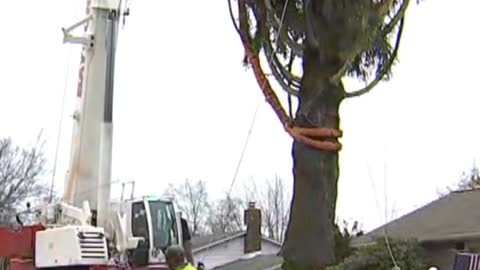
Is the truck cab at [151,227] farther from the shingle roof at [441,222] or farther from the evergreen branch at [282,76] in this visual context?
the shingle roof at [441,222]

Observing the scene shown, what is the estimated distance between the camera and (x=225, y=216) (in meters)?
58.7

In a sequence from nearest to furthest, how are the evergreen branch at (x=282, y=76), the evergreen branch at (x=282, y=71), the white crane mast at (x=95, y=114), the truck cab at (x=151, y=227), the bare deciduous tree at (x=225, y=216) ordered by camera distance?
the truck cab at (x=151, y=227) → the white crane mast at (x=95, y=114) → the evergreen branch at (x=282, y=76) → the evergreen branch at (x=282, y=71) → the bare deciduous tree at (x=225, y=216)

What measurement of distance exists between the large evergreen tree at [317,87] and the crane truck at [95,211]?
6.64 ft

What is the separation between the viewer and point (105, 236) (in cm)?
1350

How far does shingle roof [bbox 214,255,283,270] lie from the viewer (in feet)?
86.9

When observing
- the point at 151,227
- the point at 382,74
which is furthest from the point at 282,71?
the point at 151,227

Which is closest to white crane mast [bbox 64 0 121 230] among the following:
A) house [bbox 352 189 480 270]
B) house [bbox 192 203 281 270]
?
house [bbox 352 189 480 270]

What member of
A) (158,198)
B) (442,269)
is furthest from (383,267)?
(158,198)

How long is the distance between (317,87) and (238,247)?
22148 millimetres

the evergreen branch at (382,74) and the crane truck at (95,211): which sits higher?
the evergreen branch at (382,74)

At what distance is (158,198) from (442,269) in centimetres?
686

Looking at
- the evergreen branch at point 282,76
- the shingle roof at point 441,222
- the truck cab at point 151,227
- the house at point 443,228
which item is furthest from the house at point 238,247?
the truck cab at point 151,227

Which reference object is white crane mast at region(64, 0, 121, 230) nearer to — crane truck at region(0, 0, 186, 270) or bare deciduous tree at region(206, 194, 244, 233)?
crane truck at region(0, 0, 186, 270)

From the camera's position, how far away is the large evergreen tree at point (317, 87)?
13.7m
